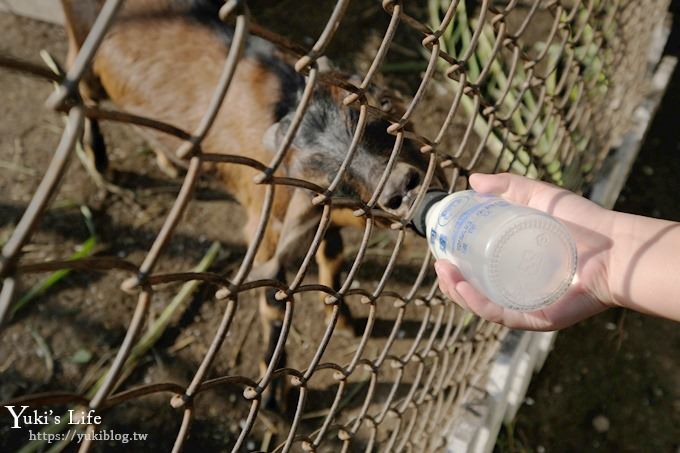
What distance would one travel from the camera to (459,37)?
4191mm

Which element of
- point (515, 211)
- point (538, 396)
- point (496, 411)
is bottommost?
point (538, 396)

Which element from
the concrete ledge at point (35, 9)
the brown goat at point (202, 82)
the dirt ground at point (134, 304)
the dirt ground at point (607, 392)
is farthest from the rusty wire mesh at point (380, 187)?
the concrete ledge at point (35, 9)

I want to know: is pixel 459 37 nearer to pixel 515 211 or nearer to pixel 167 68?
pixel 167 68

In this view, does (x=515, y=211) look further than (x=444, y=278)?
No

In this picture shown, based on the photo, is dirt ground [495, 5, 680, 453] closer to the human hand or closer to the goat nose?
the goat nose

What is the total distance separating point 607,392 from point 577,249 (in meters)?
1.73

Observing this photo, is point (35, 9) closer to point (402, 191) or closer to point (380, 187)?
point (402, 191)

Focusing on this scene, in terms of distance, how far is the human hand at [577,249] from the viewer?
1.56 metres

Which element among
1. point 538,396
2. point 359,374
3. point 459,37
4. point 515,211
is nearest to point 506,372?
point 538,396

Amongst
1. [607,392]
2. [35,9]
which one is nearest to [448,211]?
[607,392]

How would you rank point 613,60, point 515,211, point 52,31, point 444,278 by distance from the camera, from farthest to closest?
point 52,31 → point 613,60 → point 444,278 → point 515,211

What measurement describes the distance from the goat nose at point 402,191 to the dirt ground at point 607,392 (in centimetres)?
126

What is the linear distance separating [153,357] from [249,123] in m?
1.24

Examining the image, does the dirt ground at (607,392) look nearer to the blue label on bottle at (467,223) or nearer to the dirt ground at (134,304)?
the dirt ground at (134,304)
